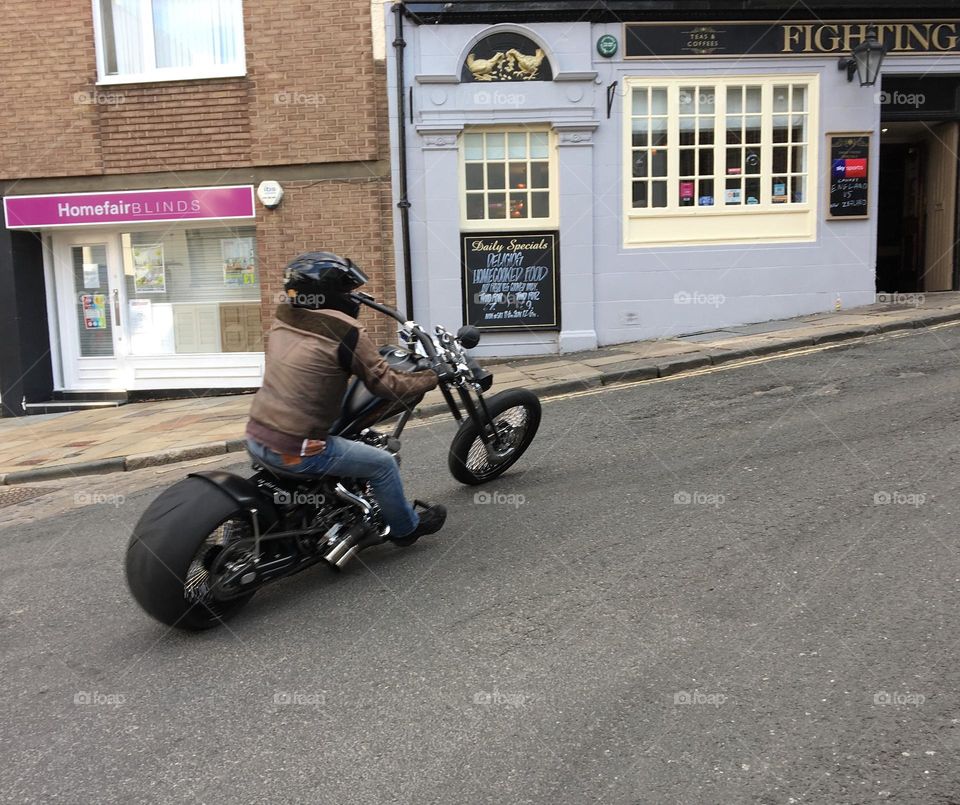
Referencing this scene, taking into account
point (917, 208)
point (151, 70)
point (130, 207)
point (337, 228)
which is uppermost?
point (151, 70)

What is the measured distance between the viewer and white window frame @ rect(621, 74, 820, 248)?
39.7ft

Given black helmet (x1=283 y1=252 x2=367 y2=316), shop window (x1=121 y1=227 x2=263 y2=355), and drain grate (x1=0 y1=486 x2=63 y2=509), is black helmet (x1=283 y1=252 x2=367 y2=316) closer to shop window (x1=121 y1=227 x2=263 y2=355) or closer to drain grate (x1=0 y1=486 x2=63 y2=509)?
drain grate (x1=0 y1=486 x2=63 y2=509)

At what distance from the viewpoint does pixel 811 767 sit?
9.10 feet

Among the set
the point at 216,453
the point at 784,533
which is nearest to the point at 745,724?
the point at 784,533

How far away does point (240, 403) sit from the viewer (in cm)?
1134

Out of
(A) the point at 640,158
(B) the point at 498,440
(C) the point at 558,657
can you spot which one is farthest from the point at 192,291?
(C) the point at 558,657

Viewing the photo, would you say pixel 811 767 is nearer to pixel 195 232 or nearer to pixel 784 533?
pixel 784 533

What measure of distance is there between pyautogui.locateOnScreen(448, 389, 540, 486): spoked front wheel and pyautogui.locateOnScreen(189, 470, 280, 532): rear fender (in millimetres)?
1715

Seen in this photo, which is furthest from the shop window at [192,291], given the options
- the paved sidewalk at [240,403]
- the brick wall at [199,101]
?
the brick wall at [199,101]

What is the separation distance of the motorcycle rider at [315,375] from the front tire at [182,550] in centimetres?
40

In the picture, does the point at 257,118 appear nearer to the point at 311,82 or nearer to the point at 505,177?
the point at 311,82

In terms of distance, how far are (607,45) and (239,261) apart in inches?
241

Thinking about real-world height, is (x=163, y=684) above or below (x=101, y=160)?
below

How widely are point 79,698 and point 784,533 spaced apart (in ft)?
12.0
